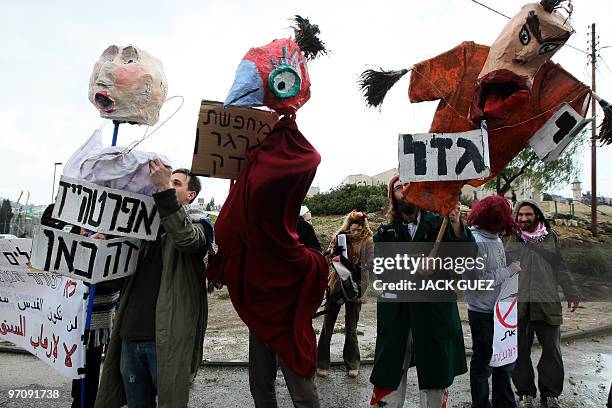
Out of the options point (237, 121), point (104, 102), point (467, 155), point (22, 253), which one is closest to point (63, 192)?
point (104, 102)

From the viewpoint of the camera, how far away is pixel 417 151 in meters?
3.17

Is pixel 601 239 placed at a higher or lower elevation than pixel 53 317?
higher

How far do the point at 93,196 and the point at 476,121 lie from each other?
2580 millimetres

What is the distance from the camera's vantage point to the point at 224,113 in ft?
9.95

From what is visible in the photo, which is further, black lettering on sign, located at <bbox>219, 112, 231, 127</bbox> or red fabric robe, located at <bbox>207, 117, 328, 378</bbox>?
black lettering on sign, located at <bbox>219, 112, 231, 127</bbox>

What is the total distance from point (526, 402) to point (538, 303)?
0.95 meters

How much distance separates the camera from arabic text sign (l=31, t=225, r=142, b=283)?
279 cm

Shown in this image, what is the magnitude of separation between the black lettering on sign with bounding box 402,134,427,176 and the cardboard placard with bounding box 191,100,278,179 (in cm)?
97

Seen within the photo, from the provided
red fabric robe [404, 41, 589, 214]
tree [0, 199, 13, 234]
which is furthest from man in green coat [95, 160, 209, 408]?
tree [0, 199, 13, 234]

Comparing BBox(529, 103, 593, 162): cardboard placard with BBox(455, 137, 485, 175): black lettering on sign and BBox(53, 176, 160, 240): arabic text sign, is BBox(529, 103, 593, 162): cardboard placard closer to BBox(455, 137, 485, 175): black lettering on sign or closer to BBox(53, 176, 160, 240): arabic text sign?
BBox(455, 137, 485, 175): black lettering on sign

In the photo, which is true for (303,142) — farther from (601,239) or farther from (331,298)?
(601,239)

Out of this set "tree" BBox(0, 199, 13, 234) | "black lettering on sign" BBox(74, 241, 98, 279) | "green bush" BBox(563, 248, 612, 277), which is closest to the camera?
"black lettering on sign" BBox(74, 241, 98, 279)

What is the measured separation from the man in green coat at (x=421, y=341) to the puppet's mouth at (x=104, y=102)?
2.11 meters

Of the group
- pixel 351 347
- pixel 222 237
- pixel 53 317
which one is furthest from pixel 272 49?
pixel 351 347
